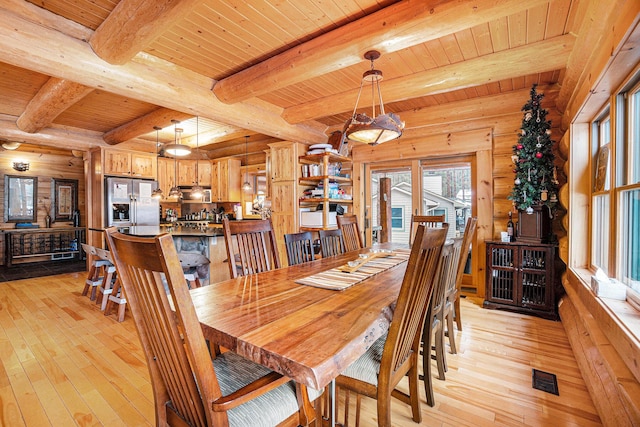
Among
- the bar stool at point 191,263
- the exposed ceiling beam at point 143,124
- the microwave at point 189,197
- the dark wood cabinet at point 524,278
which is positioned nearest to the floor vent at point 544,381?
the dark wood cabinet at point 524,278

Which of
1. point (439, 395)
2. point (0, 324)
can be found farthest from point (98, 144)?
point (439, 395)

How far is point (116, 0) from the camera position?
201 centimetres

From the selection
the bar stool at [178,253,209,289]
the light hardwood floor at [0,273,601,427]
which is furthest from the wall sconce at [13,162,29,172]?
the bar stool at [178,253,209,289]

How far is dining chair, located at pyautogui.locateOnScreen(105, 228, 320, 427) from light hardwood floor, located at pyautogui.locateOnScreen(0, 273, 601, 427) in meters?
0.83

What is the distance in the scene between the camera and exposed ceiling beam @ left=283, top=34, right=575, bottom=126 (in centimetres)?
254

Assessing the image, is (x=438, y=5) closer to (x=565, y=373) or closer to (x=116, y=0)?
(x=116, y=0)

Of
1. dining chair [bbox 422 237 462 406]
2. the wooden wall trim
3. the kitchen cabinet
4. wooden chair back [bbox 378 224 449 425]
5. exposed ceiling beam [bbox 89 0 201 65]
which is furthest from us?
the kitchen cabinet

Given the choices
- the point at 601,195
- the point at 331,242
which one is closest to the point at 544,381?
the point at 601,195

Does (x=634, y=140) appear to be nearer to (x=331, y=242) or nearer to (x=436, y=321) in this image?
(x=436, y=321)

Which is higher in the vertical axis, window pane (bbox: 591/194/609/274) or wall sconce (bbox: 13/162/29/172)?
wall sconce (bbox: 13/162/29/172)

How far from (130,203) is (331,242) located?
4638 millimetres

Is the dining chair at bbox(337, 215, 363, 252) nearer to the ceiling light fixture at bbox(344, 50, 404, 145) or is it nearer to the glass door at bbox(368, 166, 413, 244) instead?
the ceiling light fixture at bbox(344, 50, 404, 145)

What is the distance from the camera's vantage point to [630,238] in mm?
1921

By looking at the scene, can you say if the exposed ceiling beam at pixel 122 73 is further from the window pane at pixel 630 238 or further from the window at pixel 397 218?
the window pane at pixel 630 238
